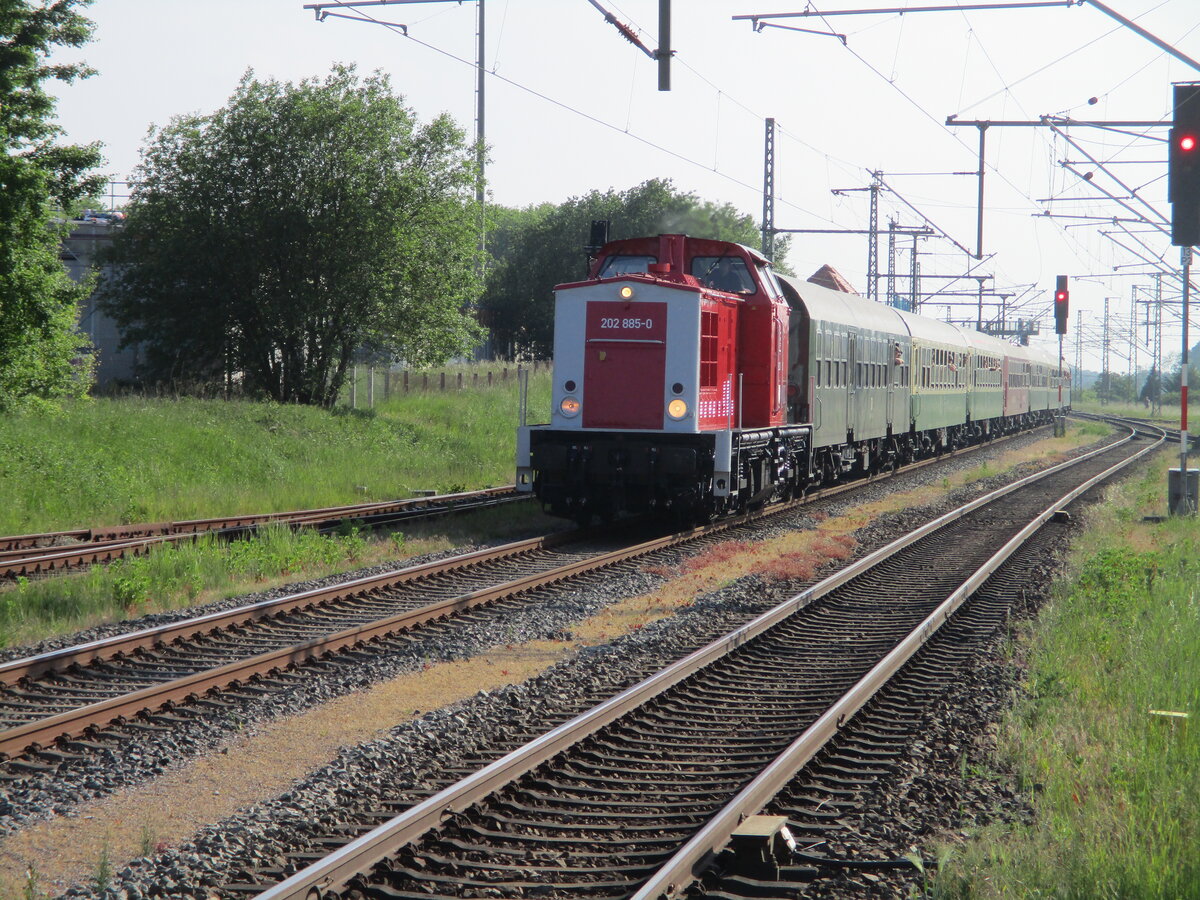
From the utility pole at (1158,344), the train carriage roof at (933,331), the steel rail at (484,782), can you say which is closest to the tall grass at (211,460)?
the train carriage roof at (933,331)

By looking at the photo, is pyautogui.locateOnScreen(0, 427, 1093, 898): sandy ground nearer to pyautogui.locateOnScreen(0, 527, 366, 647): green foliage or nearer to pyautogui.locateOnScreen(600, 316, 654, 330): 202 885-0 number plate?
pyautogui.locateOnScreen(0, 527, 366, 647): green foliage

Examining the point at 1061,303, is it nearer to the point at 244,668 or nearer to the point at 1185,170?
the point at 1185,170

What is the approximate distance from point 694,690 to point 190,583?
5.65 m

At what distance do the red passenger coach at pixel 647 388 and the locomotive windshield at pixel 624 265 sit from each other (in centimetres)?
2

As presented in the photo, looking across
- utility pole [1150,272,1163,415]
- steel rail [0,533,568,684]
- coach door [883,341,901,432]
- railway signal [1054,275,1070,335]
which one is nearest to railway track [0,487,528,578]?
steel rail [0,533,568,684]

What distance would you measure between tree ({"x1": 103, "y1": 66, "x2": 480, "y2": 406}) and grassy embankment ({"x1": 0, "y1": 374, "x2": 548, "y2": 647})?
2.93 meters

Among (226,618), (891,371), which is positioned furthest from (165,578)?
(891,371)

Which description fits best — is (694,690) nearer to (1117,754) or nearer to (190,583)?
(1117,754)

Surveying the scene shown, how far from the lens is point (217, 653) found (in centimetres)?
852

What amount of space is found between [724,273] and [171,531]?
26.4 feet

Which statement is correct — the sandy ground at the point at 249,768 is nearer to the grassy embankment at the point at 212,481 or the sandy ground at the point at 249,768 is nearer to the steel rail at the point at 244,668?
the steel rail at the point at 244,668

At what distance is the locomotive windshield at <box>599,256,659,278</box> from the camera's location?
1516 centimetres

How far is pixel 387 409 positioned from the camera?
32.3 m

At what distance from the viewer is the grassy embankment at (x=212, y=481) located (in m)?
10.7
